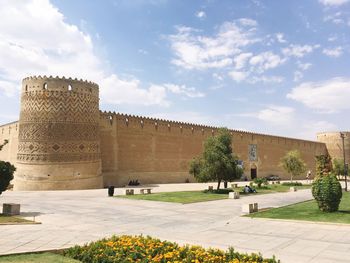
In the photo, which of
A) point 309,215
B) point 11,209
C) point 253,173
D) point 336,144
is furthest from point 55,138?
point 336,144

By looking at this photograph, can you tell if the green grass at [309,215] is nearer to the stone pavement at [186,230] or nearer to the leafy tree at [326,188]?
the leafy tree at [326,188]

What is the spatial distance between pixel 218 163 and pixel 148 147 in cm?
1101

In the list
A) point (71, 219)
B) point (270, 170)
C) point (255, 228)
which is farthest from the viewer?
point (270, 170)

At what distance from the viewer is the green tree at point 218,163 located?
2367 centimetres

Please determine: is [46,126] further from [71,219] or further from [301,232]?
[301,232]

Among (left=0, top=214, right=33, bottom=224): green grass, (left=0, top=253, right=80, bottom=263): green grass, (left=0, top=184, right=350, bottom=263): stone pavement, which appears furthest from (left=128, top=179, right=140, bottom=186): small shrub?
(left=0, top=253, right=80, bottom=263): green grass

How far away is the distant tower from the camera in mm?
25109

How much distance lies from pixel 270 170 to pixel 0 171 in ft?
130

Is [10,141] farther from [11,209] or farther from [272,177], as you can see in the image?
[272,177]

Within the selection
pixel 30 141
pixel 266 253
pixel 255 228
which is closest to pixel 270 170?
pixel 30 141

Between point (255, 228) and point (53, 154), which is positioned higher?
point (53, 154)

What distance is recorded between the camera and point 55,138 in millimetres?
25453

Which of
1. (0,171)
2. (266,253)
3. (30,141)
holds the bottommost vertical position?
(266,253)

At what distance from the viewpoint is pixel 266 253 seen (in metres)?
7.61
